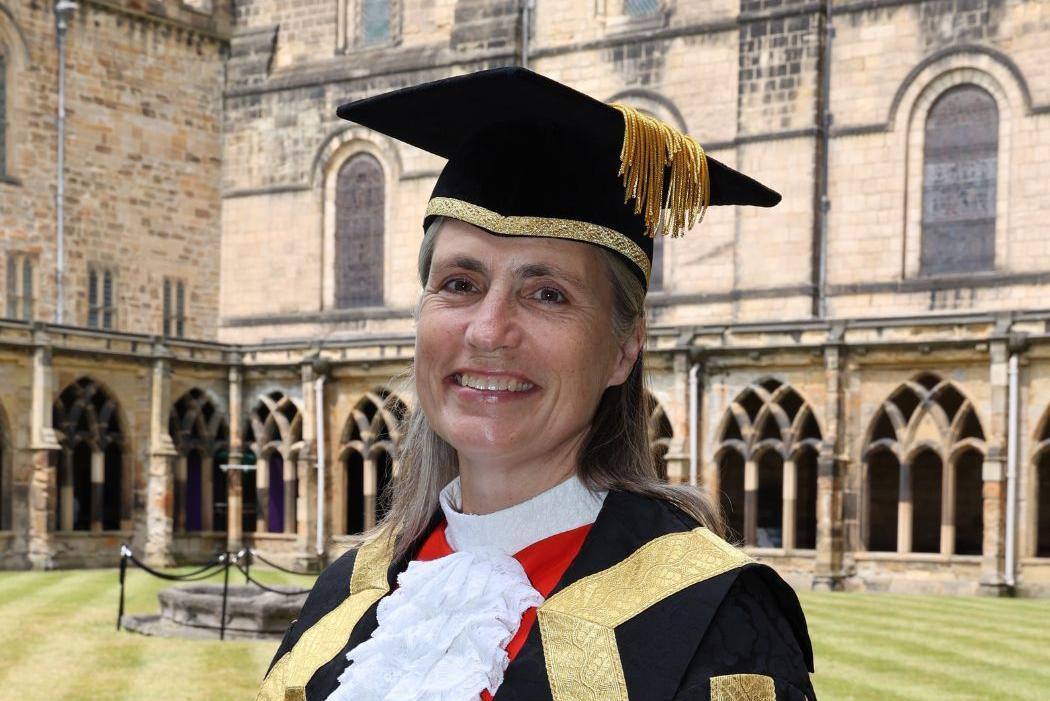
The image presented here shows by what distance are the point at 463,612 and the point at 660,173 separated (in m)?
0.76

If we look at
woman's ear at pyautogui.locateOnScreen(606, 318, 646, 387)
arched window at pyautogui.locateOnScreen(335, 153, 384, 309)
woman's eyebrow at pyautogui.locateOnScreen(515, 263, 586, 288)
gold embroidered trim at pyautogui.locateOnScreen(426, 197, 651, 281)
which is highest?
arched window at pyautogui.locateOnScreen(335, 153, 384, 309)

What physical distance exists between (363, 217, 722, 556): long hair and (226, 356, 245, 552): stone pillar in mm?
20180

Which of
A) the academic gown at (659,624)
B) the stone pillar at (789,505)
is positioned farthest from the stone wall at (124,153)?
the academic gown at (659,624)

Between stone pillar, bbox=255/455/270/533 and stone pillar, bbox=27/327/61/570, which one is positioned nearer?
stone pillar, bbox=27/327/61/570

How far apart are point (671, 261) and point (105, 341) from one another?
9499 millimetres

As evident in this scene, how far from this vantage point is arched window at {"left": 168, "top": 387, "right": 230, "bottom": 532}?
2183 centimetres

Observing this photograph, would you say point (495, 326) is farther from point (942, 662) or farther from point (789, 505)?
point (789, 505)

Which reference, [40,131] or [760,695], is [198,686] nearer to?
[760,695]

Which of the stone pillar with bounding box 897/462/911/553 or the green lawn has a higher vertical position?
the stone pillar with bounding box 897/462/911/553

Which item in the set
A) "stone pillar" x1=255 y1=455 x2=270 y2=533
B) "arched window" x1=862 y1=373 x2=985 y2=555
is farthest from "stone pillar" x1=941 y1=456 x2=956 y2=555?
"stone pillar" x1=255 y1=455 x2=270 y2=533

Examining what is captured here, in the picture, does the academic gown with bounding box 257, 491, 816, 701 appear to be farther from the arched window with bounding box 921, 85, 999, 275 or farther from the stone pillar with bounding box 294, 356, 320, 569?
the arched window with bounding box 921, 85, 999, 275

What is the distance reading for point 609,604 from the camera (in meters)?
1.93

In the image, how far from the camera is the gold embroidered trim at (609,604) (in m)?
1.87

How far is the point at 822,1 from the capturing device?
21.6m
